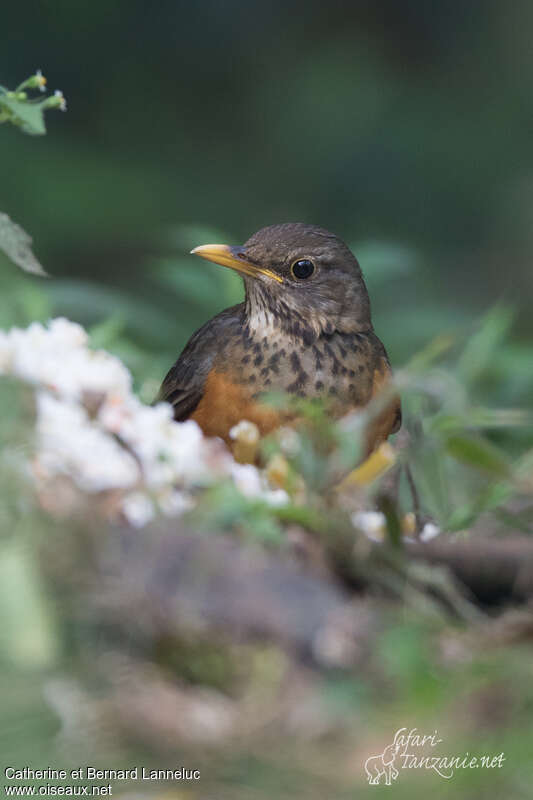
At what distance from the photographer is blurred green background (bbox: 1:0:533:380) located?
273 inches

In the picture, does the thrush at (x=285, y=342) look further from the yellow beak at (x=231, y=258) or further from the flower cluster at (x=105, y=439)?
the flower cluster at (x=105, y=439)

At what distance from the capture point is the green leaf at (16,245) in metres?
2.17

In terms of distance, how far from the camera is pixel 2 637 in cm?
140

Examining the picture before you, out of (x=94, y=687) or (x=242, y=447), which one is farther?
(x=242, y=447)

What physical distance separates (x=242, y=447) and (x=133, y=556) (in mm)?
868

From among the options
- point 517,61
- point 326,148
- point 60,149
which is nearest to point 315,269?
point 60,149

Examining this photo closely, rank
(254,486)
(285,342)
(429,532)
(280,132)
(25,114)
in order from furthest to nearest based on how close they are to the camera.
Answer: (280,132) → (285,342) → (429,532) → (25,114) → (254,486)

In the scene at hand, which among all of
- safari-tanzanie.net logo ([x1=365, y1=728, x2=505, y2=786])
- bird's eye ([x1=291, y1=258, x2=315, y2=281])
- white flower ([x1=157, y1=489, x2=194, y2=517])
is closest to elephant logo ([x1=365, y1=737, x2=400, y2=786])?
safari-tanzanie.net logo ([x1=365, y1=728, x2=505, y2=786])

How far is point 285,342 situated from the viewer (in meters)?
4.15

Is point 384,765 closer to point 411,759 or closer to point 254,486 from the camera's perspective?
point 411,759

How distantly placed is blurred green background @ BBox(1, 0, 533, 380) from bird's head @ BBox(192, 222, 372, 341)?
2.09m

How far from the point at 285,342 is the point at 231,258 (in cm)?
34

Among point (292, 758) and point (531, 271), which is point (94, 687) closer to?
point (292, 758)

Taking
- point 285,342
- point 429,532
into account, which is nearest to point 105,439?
point 429,532
